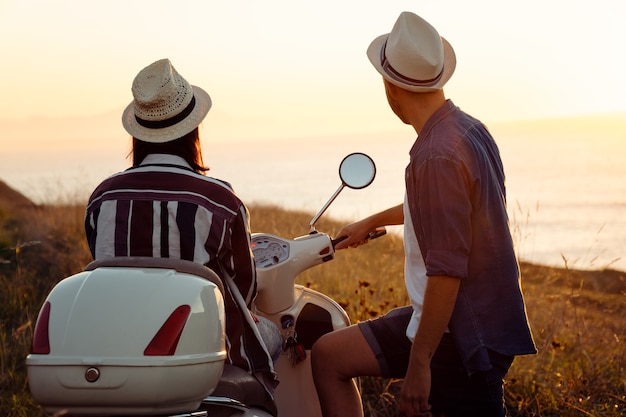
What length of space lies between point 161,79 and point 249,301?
810mm

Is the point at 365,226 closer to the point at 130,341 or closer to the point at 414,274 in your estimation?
the point at 414,274

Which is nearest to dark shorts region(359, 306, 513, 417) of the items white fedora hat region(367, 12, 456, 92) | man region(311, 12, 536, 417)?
man region(311, 12, 536, 417)

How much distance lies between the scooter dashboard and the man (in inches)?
21.2

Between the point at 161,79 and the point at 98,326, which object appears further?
the point at 161,79

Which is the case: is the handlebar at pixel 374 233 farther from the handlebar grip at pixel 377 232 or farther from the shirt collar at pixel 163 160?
the shirt collar at pixel 163 160

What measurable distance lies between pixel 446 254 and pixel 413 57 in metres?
0.65

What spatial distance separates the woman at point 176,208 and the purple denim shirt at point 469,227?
Answer: 60 cm

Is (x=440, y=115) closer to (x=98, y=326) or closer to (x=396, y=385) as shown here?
(x=98, y=326)

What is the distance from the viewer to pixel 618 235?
16.6 m

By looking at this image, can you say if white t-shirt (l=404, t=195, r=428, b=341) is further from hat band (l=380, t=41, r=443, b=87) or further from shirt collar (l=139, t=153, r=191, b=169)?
shirt collar (l=139, t=153, r=191, b=169)

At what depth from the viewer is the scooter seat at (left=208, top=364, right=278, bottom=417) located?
2521 mm

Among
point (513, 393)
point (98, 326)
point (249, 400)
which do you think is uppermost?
point (98, 326)

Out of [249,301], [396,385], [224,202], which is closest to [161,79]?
Result: [224,202]

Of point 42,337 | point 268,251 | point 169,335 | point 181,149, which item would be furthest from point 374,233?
point 42,337
